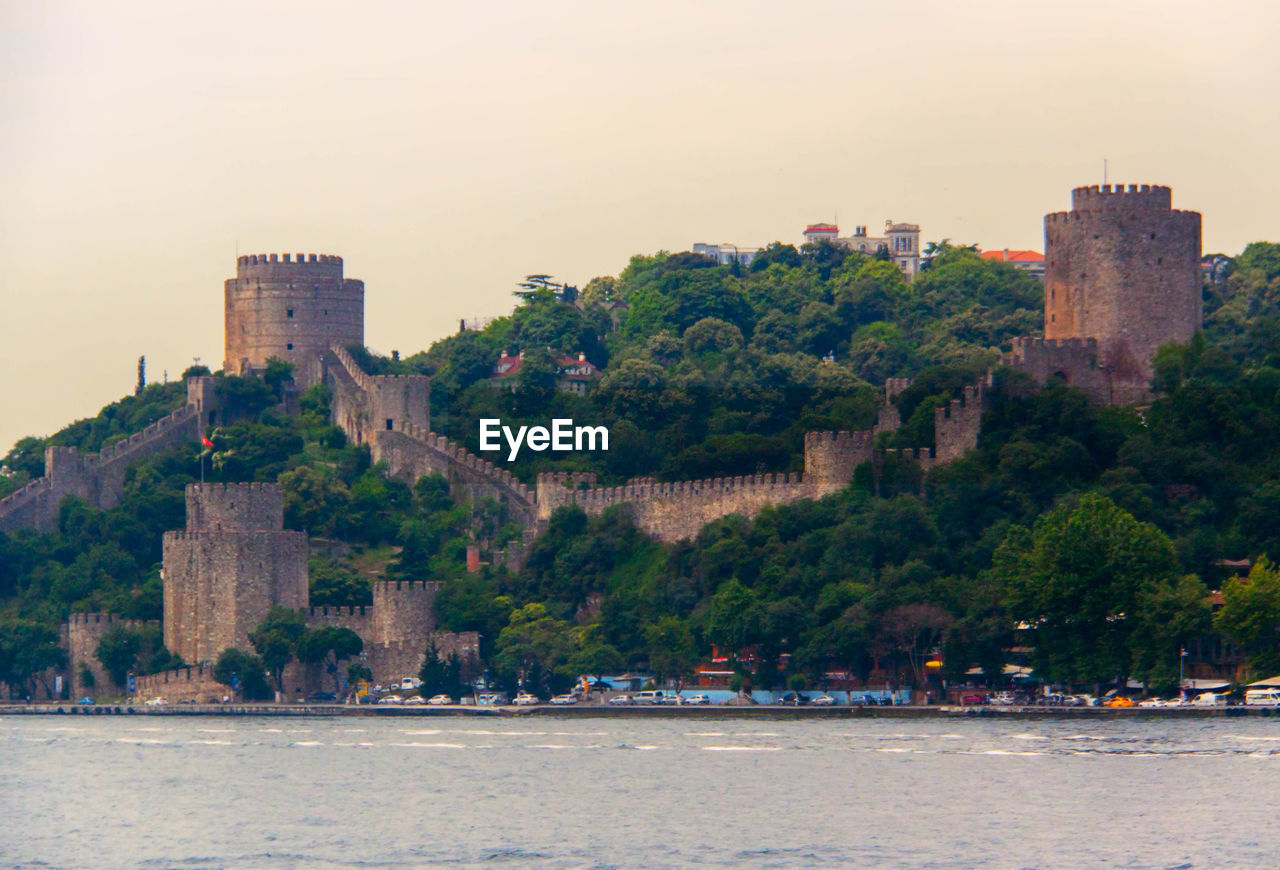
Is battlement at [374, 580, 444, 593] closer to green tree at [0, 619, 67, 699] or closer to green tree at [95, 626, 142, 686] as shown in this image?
green tree at [95, 626, 142, 686]

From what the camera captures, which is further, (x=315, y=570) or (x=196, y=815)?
(x=315, y=570)

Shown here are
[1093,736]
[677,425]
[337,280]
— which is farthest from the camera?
[337,280]

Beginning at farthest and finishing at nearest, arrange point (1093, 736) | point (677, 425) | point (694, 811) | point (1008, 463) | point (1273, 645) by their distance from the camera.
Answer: point (677, 425) → point (1008, 463) → point (1273, 645) → point (1093, 736) → point (694, 811)

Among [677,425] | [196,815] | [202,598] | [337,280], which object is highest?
[337,280]

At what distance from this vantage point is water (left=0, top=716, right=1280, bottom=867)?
48.6m

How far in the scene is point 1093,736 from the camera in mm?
62250

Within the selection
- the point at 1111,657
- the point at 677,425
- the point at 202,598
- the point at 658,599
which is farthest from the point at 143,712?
the point at 1111,657

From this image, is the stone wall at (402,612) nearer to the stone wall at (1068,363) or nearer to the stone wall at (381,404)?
the stone wall at (381,404)

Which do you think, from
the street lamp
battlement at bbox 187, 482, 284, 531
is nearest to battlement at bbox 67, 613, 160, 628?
battlement at bbox 187, 482, 284, 531

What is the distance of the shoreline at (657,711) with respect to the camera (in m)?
66.7

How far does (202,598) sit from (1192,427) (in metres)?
28.2

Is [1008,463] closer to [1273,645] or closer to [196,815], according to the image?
[1273,645]

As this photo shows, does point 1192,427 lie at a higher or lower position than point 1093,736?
higher

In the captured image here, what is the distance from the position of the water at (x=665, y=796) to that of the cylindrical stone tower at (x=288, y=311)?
103 ft
